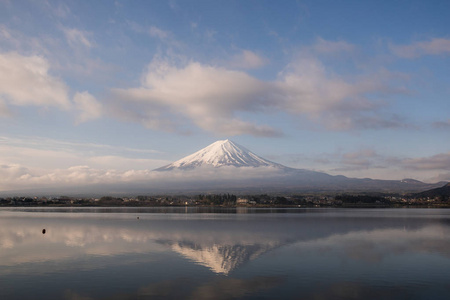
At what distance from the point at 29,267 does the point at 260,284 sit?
11573 millimetres

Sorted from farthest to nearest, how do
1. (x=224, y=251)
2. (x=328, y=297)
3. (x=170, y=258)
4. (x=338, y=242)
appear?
1. (x=338, y=242)
2. (x=224, y=251)
3. (x=170, y=258)
4. (x=328, y=297)

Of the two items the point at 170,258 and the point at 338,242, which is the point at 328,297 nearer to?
the point at 170,258

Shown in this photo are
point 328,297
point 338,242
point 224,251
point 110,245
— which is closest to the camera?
point 328,297

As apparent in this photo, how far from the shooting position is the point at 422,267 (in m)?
19.9

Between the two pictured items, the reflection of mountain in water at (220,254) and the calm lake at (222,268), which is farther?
the reflection of mountain in water at (220,254)

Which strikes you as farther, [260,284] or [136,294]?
[260,284]

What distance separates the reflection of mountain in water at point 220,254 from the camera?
20.0 meters

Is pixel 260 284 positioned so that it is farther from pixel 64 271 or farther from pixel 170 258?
pixel 64 271

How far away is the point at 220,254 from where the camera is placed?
23594mm

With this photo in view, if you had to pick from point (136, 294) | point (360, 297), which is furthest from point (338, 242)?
point (136, 294)

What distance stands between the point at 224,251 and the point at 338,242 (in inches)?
386

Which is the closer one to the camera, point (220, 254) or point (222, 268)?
point (222, 268)

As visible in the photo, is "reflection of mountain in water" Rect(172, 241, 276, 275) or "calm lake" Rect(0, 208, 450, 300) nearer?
"calm lake" Rect(0, 208, 450, 300)

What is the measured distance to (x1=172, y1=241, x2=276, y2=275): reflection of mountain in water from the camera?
1995 centimetres
